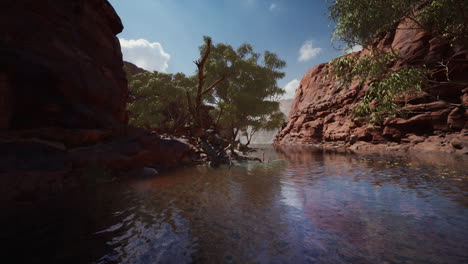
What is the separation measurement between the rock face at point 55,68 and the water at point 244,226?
4.91m

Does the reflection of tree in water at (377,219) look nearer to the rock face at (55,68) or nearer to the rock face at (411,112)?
the rock face at (411,112)

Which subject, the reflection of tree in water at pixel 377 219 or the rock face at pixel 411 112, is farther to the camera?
the rock face at pixel 411 112

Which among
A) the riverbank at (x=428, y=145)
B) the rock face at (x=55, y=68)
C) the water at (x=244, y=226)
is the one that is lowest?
the water at (x=244, y=226)

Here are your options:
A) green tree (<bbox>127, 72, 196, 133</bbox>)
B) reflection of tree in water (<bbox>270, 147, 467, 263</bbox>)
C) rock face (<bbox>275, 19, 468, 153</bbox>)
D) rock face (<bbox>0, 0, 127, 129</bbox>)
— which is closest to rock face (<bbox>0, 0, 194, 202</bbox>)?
rock face (<bbox>0, 0, 127, 129</bbox>)

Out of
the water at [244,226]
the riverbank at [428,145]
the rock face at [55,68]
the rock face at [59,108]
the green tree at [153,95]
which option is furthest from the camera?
the green tree at [153,95]

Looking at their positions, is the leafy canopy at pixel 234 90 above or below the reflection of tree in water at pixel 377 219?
above

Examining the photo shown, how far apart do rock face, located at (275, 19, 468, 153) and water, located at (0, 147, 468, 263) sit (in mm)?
8426

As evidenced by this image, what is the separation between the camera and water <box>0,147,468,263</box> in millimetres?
3584

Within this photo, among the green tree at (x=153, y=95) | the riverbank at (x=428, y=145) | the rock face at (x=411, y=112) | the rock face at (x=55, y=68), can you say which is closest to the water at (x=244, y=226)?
the rock face at (x=55, y=68)

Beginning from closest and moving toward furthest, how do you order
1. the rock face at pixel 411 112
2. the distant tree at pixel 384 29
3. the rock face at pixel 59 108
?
the rock face at pixel 59 108, the distant tree at pixel 384 29, the rock face at pixel 411 112

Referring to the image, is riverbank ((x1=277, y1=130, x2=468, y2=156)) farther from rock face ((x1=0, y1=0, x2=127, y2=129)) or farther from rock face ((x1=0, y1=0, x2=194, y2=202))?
rock face ((x1=0, y1=0, x2=127, y2=129))

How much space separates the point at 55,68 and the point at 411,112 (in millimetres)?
26133

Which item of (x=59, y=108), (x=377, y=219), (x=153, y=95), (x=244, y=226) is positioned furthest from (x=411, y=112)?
(x=153, y=95)

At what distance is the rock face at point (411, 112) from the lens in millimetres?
25797
